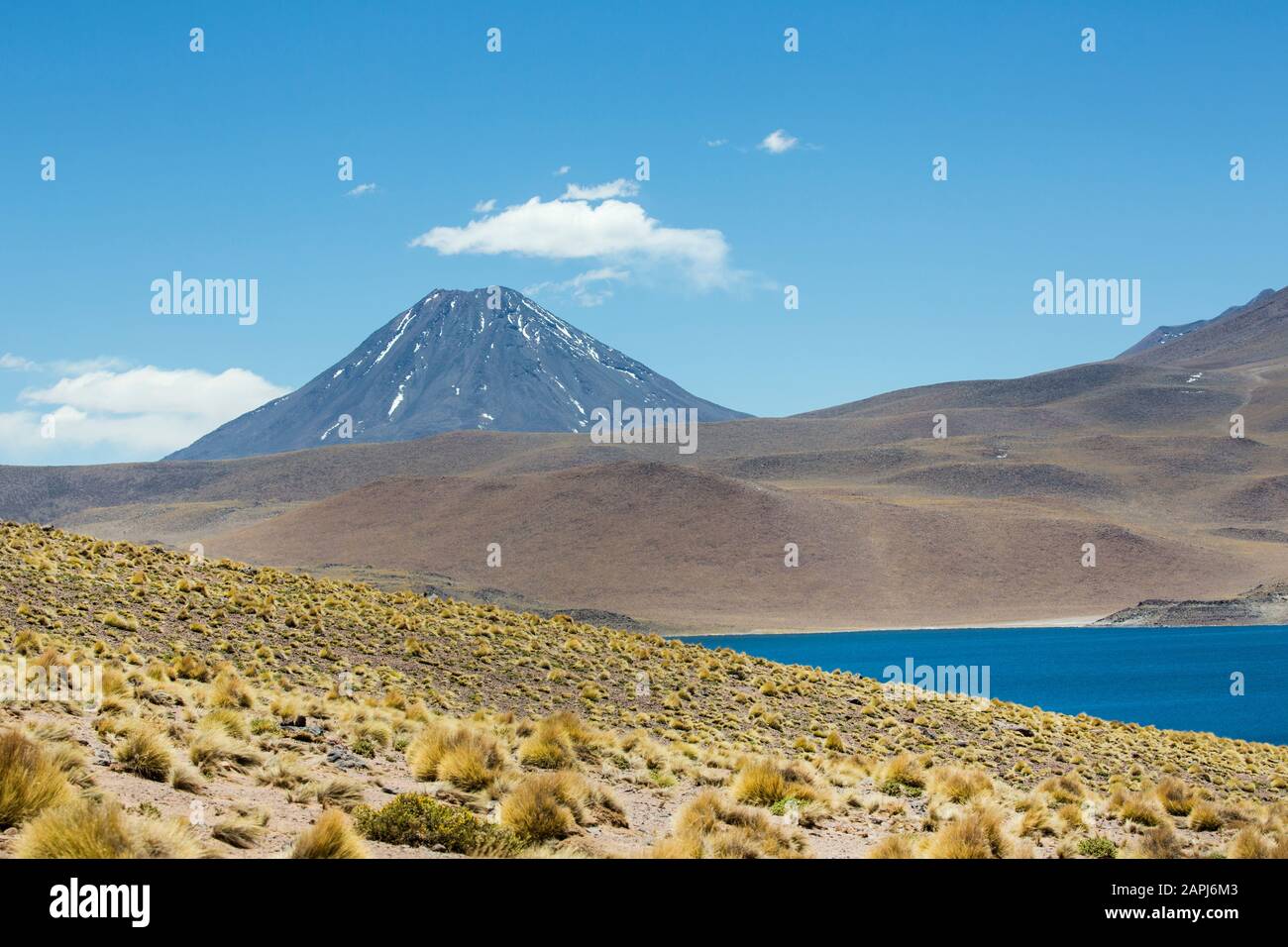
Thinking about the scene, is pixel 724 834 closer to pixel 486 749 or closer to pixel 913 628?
pixel 486 749

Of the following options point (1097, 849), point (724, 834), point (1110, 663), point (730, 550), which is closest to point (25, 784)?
point (724, 834)

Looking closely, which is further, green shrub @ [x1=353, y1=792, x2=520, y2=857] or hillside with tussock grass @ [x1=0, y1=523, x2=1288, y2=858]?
hillside with tussock grass @ [x1=0, y1=523, x2=1288, y2=858]

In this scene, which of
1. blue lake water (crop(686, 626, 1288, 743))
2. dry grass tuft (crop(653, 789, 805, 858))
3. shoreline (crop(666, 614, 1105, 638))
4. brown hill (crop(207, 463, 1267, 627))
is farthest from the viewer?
brown hill (crop(207, 463, 1267, 627))

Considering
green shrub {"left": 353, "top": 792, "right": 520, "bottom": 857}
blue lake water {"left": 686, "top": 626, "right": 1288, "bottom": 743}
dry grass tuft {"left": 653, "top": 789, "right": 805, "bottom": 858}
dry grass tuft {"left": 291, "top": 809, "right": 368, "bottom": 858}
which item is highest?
dry grass tuft {"left": 291, "top": 809, "right": 368, "bottom": 858}

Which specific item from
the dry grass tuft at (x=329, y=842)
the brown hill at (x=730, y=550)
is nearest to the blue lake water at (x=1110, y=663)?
the brown hill at (x=730, y=550)

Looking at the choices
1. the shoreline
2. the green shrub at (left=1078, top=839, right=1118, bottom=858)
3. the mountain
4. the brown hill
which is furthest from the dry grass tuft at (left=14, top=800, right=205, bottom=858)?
the brown hill

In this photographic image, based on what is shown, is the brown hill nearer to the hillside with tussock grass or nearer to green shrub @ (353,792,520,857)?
the hillside with tussock grass

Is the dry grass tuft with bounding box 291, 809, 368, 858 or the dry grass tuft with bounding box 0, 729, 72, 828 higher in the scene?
the dry grass tuft with bounding box 0, 729, 72, 828
